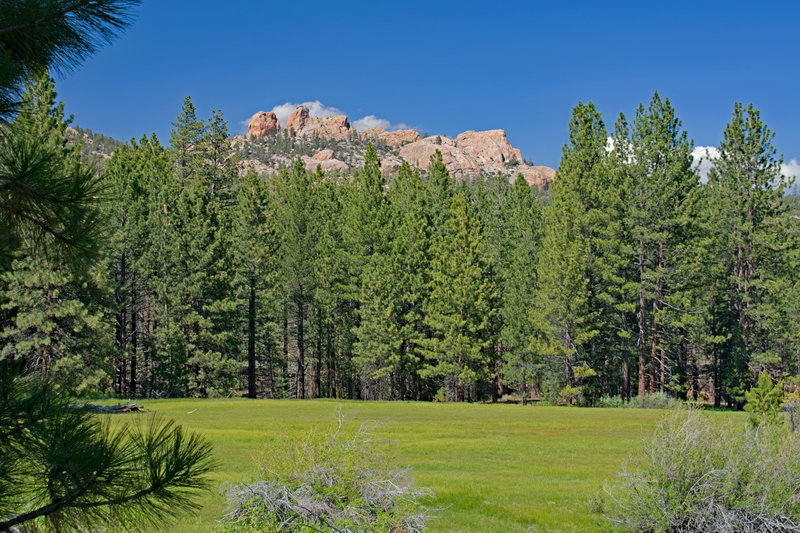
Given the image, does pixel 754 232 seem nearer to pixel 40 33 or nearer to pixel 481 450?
pixel 481 450

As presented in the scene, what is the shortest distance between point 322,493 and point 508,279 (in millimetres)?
29997

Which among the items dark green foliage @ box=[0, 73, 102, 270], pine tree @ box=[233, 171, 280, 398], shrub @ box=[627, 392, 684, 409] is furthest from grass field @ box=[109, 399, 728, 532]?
pine tree @ box=[233, 171, 280, 398]


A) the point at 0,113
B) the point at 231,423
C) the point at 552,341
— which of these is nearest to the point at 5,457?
the point at 0,113

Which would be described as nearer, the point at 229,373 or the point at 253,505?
the point at 253,505

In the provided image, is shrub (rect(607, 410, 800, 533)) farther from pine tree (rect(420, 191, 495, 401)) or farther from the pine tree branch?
pine tree (rect(420, 191, 495, 401))

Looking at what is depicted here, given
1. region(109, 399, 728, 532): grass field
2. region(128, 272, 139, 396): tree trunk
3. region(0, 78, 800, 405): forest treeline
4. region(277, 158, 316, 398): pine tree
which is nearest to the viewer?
region(109, 399, 728, 532): grass field

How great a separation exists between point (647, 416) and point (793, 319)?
14309 mm

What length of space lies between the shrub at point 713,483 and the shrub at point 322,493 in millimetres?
3650

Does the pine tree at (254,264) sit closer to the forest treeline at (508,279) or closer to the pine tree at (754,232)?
the forest treeline at (508,279)

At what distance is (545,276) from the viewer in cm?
3175

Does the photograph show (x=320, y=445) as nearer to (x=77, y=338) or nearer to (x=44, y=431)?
(x=44, y=431)

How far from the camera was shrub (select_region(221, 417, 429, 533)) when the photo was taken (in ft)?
24.6

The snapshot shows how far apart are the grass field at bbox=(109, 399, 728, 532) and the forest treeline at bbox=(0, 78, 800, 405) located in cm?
721

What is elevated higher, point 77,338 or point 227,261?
point 227,261
